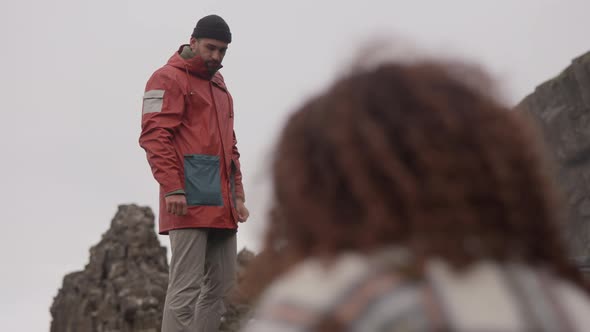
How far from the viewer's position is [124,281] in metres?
22.6

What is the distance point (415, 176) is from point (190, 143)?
5025 mm

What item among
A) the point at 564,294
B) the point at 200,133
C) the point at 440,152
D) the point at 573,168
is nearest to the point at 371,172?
the point at 440,152

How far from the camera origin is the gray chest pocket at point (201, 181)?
21.2ft

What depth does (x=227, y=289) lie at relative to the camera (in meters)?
6.71

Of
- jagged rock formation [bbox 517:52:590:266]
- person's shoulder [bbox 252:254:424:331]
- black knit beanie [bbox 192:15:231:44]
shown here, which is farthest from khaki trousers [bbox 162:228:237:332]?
jagged rock formation [bbox 517:52:590:266]

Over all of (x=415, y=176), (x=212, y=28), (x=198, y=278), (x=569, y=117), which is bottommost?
(x=415, y=176)

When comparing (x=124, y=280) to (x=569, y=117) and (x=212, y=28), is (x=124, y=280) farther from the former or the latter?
(x=212, y=28)

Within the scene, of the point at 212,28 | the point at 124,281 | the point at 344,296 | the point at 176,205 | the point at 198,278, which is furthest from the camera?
the point at 124,281

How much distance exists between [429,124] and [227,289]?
5.21 metres

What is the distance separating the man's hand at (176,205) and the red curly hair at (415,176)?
4458 mm

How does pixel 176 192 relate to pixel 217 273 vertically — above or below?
above

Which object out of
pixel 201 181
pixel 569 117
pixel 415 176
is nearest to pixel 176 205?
pixel 201 181

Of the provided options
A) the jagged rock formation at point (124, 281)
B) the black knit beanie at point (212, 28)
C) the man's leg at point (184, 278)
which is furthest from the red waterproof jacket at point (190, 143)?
the jagged rock formation at point (124, 281)

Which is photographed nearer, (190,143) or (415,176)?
(415,176)
